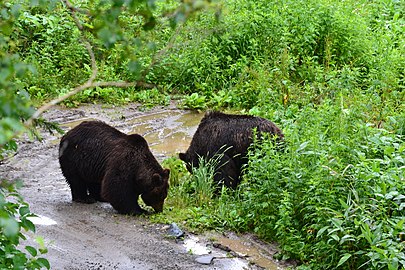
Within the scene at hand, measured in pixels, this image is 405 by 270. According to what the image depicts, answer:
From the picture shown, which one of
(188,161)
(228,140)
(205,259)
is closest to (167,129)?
(188,161)

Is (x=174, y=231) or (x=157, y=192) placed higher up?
(x=157, y=192)

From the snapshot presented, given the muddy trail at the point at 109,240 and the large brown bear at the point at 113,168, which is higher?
the large brown bear at the point at 113,168

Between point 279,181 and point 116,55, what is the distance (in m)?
8.49

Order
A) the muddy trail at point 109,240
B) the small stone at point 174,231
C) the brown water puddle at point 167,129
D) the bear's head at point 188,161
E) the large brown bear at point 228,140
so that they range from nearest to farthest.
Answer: the muddy trail at point 109,240
the small stone at point 174,231
the large brown bear at point 228,140
the bear's head at point 188,161
the brown water puddle at point 167,129

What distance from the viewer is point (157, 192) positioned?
385 inches

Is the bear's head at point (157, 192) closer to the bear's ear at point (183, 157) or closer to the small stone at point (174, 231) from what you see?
the small stone at point (174, 231)

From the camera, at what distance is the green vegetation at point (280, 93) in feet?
13.8

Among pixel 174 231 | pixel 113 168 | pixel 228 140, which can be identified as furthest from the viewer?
pixel 228 140

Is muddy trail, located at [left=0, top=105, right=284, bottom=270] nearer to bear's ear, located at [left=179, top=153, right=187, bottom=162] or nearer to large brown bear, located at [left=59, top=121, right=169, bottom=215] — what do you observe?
large brown bear, located at [left=59, top=121, right=169, bottom=215]

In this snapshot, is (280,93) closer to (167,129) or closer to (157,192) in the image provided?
(167,129)

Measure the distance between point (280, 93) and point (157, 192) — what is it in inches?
214

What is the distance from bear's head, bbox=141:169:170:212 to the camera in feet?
32.0

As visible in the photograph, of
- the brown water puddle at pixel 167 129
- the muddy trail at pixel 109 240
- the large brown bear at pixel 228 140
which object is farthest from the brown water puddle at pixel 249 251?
the brown water puddle at pixel 167 129

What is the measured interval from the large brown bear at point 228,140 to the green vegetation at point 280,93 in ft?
0.72
